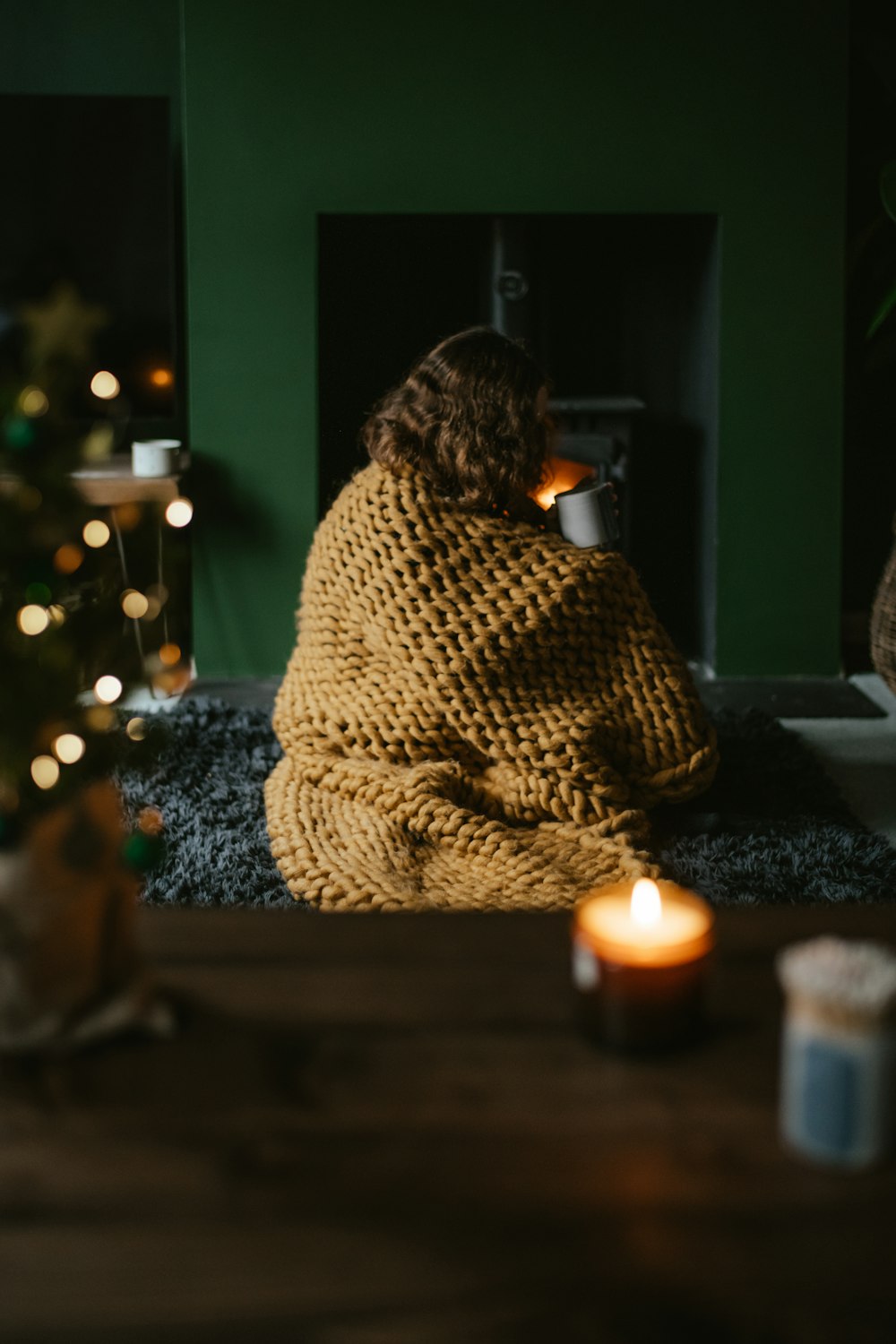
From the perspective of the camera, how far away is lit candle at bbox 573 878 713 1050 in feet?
2.57

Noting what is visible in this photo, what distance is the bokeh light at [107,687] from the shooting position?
850 mm

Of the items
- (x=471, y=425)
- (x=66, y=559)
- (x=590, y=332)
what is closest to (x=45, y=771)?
(x=66, y=559)

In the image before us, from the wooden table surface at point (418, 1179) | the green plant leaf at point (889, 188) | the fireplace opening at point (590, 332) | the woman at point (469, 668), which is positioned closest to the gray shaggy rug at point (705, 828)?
the woman at point (469, 668)

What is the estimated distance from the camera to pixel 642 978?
781 millimetres

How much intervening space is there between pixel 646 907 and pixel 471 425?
4.34 ft

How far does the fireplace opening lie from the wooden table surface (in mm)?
2808

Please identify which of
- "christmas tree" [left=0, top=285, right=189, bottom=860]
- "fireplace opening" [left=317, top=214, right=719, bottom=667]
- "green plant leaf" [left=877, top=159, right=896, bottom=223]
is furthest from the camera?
"fireplace opening" [left=317, top=214, right=719, bottom=667]

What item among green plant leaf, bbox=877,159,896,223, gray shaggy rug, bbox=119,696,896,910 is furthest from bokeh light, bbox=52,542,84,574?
green plant leaf, bbox=877,159,896,223

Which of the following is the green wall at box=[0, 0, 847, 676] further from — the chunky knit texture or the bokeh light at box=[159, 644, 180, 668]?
the bokeh light at box=[159, 644, 180, 668]

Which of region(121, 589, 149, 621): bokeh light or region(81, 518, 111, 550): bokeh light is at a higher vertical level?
region(81, 518, 111, 550): bokeh light

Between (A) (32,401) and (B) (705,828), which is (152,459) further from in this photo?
(A) (32,401)

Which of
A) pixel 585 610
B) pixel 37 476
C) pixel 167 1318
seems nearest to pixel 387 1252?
pixel 167 1318

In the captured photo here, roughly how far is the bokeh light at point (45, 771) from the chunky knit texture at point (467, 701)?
3.32 ft

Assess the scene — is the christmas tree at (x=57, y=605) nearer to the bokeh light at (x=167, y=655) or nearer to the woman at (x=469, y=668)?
the bokeh light at (x=167, y=655)
